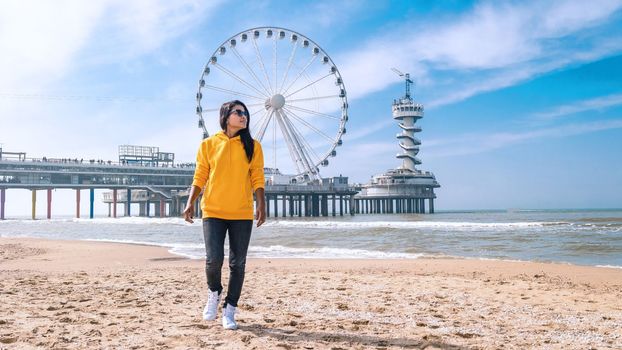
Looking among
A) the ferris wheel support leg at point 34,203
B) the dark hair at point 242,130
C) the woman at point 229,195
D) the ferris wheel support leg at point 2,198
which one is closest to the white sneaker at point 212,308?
the woman at point 229,195

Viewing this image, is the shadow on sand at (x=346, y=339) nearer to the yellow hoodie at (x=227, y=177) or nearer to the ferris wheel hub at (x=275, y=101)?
the yellow hoodie at (x=227, y=177)

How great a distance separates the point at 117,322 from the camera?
3842mm

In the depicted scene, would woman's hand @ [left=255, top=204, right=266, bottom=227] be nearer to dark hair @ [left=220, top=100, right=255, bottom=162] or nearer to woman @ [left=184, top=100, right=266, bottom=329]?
woman @ [left=184, top=100, right=266, bottom=329]

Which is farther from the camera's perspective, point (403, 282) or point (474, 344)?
point (403, 282)

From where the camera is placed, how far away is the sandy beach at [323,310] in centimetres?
338

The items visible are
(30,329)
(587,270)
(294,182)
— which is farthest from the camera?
(294,182)

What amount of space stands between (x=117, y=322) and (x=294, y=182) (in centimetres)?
6085

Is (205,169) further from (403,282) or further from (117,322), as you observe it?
(403,282)

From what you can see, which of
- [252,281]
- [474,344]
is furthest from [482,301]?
[252,281]

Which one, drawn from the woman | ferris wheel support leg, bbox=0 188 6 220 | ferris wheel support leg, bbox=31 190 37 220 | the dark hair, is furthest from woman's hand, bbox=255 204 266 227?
ferris wheel support leg, bbox=31 190 37 220

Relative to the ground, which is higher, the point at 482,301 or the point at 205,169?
the point at 205,169

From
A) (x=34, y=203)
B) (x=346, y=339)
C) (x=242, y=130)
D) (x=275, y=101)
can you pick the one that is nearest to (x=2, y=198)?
(x=34, y=203)

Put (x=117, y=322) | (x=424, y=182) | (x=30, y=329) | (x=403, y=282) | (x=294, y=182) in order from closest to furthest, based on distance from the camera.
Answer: (x=30, y=329)
(x=117, y=322)
(x=403, y=282)
(x=294, y=182)
(x=424, y=182)

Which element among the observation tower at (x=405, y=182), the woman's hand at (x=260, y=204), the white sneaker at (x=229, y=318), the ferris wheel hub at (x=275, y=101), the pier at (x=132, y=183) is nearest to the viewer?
the white sneaker at (x=229, y=318)
